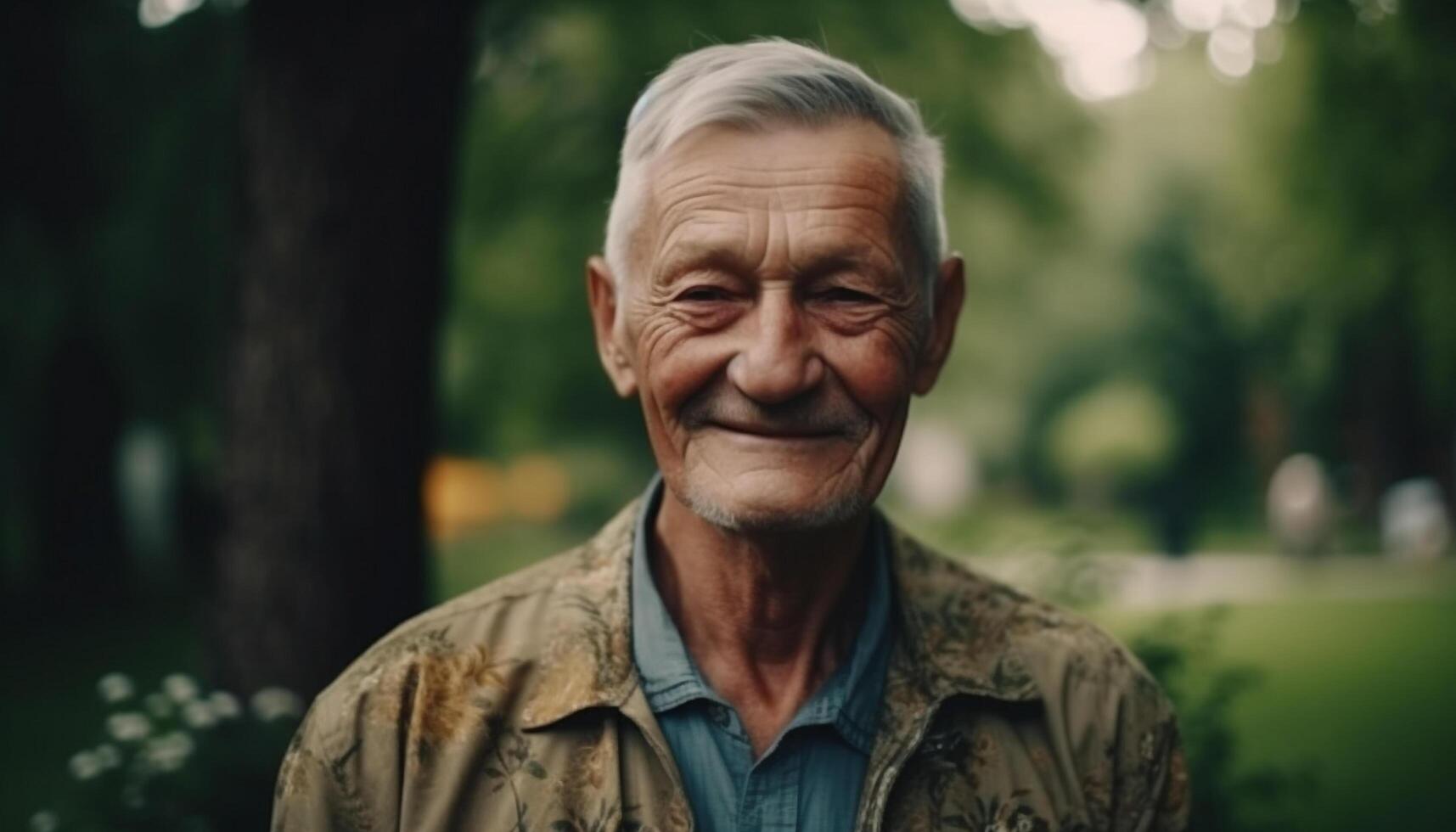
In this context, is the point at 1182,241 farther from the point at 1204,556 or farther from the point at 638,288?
the point at 638,288

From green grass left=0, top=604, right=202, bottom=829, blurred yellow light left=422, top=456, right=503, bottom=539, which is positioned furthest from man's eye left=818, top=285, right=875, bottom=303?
blurred yellow light left=422, top=456, right=503, bottom=539

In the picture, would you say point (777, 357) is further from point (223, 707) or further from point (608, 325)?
point (223, 707)

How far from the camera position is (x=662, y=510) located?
2.50m

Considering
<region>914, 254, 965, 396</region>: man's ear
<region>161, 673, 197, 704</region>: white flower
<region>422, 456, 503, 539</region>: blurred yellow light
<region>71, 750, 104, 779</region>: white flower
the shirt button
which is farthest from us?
<region>422, 456, 503, 539</region>: blurred yellow light

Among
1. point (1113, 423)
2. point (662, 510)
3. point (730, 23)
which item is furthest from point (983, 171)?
point (1113, 423)

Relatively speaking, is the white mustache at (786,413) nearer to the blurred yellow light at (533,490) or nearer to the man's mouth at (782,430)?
the man's mouth at (782,430)

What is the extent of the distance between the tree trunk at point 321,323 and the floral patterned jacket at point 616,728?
2.70 meters

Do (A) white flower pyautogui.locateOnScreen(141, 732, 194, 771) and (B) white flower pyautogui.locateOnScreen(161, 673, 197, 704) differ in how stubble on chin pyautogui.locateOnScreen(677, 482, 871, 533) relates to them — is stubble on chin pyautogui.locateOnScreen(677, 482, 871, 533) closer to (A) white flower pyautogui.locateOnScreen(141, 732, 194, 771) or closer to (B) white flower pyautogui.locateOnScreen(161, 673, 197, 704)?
(A) white flower pyautogui.locateOnScreen(141, 732, 194, 771)

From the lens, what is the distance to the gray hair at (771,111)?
7.27 feet

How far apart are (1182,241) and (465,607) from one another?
3691 cm

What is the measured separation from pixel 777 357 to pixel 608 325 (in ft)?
1.41

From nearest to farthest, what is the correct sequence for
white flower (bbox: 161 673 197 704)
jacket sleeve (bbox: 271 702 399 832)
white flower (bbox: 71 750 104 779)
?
1. jacket sleeve (bbox: 271 702 399 832)
2. white flower (bbox: 71 750 104 779)
3. white flower (bbox: 161 673 197 704)

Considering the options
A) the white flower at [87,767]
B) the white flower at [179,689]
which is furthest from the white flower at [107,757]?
the white flower at [179,689]

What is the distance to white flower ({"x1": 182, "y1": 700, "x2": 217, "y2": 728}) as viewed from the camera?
4266 millimetres
